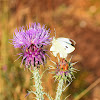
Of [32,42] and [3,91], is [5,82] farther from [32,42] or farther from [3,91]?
[32,42]

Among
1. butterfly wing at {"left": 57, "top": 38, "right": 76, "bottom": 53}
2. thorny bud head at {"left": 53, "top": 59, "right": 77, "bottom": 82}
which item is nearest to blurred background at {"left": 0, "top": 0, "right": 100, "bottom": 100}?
thorny bud head at {"left": 53, "top": 59, "right": 77, "bottom": 82}

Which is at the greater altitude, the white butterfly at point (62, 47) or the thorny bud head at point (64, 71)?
the white butterfly at point (62, 47)

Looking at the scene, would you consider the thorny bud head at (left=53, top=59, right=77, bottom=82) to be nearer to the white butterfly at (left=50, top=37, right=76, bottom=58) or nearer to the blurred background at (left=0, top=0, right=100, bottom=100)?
the white butterfly at (left=50, top=37, right=76, bottom=58)

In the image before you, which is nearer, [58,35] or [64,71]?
[64,71]

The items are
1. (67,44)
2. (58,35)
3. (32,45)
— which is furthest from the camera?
(58,35)

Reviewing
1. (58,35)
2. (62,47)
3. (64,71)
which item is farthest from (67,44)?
(58,35)

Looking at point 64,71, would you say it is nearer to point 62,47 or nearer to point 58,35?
point 62,47

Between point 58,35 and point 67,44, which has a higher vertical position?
point 58,35

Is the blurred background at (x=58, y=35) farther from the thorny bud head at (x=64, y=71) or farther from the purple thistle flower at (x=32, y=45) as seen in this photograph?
the thorny bud head at (x=64, y=71)

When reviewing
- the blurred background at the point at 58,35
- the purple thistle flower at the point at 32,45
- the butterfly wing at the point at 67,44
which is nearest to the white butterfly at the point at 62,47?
the butterfly wing at the point at 67,44
